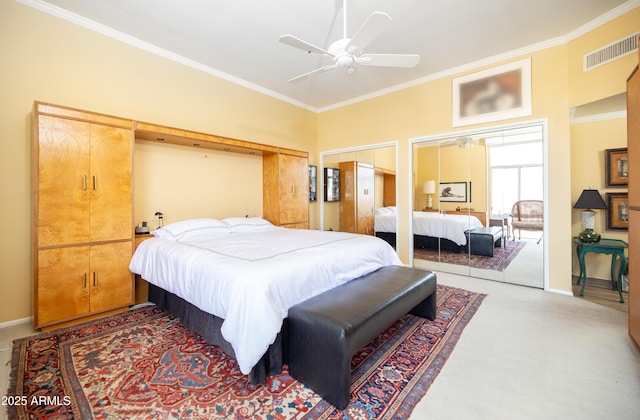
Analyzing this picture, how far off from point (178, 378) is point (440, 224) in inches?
162

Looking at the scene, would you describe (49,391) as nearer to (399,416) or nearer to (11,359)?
(11,359)

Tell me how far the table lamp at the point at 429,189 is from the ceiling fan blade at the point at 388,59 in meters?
2.29

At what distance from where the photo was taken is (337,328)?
63.8 inches

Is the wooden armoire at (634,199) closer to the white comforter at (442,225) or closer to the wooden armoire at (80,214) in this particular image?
the white comforter at (442,225)

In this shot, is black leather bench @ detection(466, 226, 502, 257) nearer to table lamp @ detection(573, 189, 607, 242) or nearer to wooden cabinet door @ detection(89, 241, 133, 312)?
table lamp @ detection(573, 189, 607, 242)

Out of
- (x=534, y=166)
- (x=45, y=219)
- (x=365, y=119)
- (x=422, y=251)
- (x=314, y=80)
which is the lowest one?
(x=422, y=251)

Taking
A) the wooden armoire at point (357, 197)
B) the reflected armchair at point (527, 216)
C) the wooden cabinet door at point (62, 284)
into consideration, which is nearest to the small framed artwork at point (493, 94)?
the reflected armchair at point (527, 216)

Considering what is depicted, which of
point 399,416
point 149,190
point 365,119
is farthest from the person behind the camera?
point 365,119

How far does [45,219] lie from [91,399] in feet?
5.93

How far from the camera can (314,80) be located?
4.53 metres

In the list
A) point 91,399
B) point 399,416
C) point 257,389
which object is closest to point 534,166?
point 399,416

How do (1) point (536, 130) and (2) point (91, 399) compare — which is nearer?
(2) point (91, 399)

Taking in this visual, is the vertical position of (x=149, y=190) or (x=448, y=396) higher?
(x=149, y=190)

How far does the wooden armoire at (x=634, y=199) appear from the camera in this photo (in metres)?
2.01
